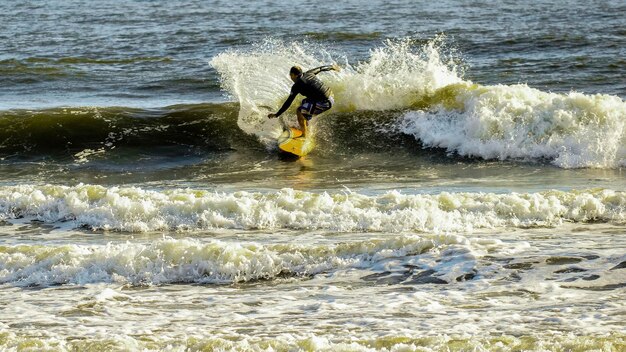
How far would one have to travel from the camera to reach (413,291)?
903 cm

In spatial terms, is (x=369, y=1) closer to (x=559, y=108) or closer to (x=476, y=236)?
(x=559, y=108)

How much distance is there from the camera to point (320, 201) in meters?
12.3

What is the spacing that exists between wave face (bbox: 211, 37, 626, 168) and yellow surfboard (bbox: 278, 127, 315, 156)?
0.92m

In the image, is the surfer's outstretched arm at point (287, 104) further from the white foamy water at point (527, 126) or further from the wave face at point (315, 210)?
the wave face at point (315, 210)

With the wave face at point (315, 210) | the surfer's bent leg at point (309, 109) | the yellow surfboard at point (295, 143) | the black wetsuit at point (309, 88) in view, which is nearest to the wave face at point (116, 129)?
the yellow surfboard at point (295, 143)

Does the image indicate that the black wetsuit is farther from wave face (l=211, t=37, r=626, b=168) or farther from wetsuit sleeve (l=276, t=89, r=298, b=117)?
wave face (l=211, t=37, r=626, b=168)

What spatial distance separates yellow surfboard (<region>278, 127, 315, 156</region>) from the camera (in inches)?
660

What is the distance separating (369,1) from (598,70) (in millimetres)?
16544

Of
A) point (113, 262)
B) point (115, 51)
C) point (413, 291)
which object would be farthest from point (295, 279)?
point (115, 51)

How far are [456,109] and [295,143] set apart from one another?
3.20 metres

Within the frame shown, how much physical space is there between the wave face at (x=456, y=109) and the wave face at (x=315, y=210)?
359 centimetres

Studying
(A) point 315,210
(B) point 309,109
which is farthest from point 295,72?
(A) point 315,210

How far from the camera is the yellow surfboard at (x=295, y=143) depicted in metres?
16.8

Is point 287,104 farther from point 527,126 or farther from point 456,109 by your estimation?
point 527,126
